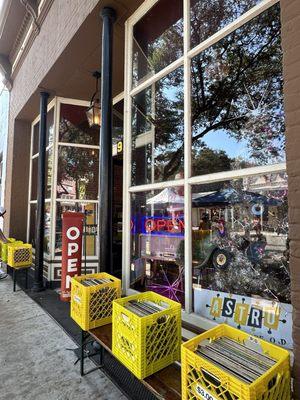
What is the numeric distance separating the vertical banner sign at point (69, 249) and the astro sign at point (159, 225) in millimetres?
1315

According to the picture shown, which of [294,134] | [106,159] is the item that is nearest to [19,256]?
[106,159]

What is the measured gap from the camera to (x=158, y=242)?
2.87 m

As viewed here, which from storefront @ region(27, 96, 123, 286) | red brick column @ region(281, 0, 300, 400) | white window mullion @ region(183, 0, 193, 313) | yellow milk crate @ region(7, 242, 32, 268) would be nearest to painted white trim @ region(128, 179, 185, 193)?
white window mullion @ region(183, 0, 193, 313)

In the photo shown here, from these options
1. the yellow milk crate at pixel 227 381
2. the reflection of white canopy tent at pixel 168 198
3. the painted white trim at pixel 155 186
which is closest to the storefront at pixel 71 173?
the painted white trim at pixel 155 186

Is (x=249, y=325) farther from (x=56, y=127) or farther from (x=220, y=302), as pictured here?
(x=56, y=127)

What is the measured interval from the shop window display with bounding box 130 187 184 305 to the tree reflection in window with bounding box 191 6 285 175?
18.8 inches

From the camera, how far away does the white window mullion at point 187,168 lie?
2320mm

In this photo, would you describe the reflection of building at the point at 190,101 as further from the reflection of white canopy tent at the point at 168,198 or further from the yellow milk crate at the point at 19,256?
the yellow milk crate at the point at 19,256

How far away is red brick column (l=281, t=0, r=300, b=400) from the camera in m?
1.32

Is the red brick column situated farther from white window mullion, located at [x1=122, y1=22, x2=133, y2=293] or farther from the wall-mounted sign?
white window mullion, located at [x1=122, y1=22, x2=133, y2=293]

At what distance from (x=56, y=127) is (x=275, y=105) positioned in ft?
15.7

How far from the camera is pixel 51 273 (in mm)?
5555

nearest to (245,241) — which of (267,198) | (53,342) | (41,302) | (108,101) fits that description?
(267,198)

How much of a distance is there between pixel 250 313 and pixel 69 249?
9.11 ft
